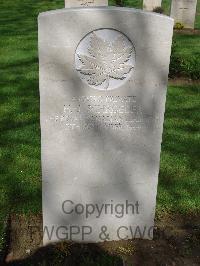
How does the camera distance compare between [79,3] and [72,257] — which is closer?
[72,257]

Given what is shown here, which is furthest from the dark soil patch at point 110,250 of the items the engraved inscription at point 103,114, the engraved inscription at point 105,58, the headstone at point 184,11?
the headstone at point 184,11

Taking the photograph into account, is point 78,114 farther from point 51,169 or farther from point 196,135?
point 196,135

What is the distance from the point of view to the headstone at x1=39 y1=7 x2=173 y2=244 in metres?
2.98

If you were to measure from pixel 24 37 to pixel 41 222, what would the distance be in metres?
7.84

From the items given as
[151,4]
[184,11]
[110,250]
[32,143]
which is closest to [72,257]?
[110,250]

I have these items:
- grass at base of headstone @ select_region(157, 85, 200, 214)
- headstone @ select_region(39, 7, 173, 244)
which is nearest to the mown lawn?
grass at base of headstone @ select_region(157, 85, 200, 214)

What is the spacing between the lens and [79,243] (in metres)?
3.66

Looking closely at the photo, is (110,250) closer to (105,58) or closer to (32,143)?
(105,58)

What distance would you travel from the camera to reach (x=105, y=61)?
10.1ft

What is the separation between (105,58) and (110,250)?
62.9 inches

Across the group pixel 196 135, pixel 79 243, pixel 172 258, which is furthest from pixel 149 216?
pixel 196 135

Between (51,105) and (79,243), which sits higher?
(51,105)

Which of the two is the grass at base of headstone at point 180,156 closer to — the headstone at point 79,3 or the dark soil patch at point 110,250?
the dark soil patch at point 110,250

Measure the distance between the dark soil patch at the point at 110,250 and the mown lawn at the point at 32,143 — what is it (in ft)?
0.59
